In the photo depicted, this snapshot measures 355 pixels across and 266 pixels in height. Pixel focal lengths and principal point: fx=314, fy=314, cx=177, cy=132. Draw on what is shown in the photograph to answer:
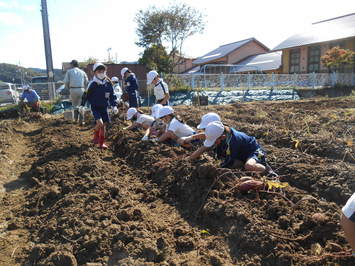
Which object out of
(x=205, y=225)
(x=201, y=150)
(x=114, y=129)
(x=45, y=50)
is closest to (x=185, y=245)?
(x=205, y=225)

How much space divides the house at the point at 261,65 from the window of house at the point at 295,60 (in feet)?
3.93

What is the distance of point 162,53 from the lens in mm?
28109

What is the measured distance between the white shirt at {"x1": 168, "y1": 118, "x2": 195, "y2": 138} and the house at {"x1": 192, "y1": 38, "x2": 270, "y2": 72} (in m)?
28.5

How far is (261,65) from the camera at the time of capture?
1134 inches

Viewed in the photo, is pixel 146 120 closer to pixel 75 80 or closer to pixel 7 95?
pixel 75 80

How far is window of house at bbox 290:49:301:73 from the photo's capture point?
83.7ft

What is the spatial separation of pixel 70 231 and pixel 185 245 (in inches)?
42.9

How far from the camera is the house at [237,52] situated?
33.0 m

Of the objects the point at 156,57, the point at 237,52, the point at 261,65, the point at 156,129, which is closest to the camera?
the point at 156,129

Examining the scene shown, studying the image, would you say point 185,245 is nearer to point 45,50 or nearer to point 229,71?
point 45,50

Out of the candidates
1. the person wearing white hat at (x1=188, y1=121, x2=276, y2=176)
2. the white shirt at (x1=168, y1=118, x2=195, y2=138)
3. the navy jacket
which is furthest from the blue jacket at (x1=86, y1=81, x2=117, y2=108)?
the navy jacket

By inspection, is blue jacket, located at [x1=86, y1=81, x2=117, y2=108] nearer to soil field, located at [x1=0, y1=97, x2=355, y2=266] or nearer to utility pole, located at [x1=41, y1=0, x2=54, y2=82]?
soil field, located at [x1=0, y1=97, x2=355, y2=266]

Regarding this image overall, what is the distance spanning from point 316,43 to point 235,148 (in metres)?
22.3

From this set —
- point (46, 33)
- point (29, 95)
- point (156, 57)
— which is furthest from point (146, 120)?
point (156, 57)
